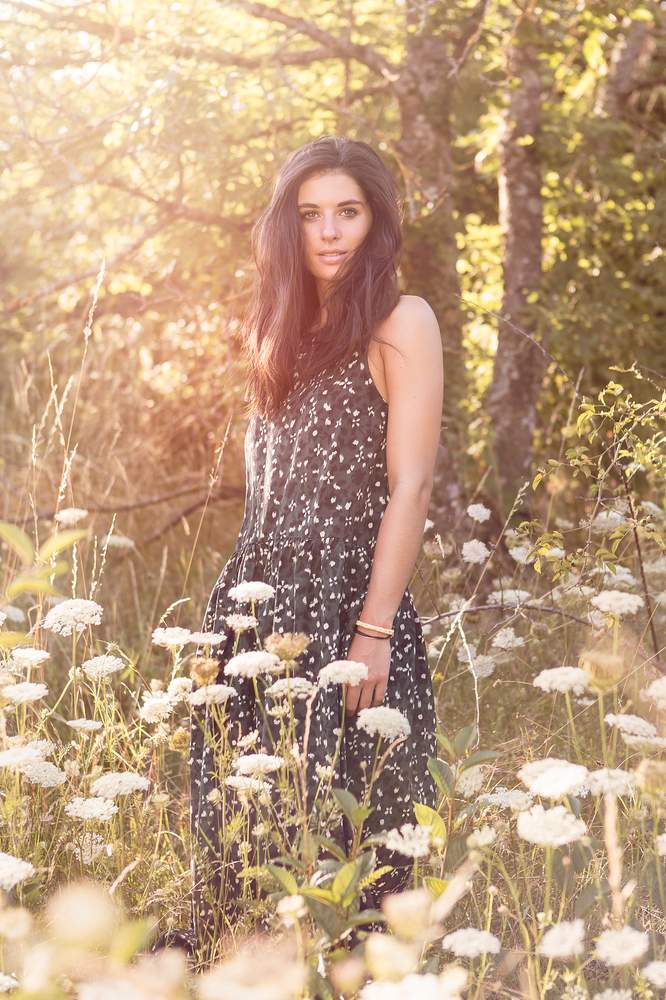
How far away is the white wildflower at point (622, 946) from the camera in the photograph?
1389 millimetres

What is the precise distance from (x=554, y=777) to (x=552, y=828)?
3.3 inches

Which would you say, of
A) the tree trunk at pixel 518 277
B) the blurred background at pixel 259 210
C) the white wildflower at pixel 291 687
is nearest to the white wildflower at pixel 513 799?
the white wildflower at pixel 291 687

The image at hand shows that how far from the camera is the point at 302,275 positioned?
264 centimetres

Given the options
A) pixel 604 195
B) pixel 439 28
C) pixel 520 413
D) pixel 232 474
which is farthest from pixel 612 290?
pixel 232 474

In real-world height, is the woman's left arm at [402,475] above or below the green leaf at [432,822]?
above

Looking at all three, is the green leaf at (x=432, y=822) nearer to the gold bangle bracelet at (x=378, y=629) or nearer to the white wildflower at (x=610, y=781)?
the white wildflower at (x=610, y=781)

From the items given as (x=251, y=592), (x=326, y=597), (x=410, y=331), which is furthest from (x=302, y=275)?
(x=251, y=592)

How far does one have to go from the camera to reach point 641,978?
161 cm

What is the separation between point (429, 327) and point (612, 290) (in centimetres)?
373

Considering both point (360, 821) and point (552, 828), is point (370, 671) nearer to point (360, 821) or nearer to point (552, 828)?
point (360, 821)

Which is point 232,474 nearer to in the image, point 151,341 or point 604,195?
point 151,341

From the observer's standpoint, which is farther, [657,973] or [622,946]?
[657,973]

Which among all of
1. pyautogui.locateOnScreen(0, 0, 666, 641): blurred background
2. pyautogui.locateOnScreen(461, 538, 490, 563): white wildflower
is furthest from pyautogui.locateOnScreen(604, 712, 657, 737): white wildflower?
pyautogui.locateOnScreen(0, 0, 666, 641): blurred background

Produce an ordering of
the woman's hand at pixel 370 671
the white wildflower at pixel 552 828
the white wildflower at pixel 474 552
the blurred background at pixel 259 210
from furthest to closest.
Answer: the blurred background at pixel 259 210 → the white wildflower at pixel 474 552 → the woman's hand at pixel 370 671 → the white wildflower at pixel 552 828
